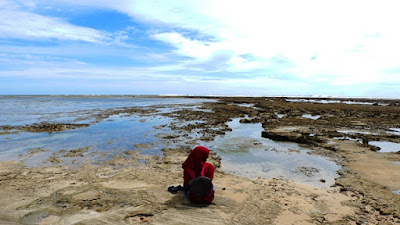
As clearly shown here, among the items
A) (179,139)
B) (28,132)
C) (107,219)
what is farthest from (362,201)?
(28,132)

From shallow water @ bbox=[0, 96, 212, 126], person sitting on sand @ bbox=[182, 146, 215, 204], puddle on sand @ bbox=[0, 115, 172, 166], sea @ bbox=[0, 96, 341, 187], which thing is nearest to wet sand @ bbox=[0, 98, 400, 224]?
person sitting on sand @ bbox=[182, 146, 215, 204]

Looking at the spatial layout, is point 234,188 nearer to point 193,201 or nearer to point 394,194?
point 193,201

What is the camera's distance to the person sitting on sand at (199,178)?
5594 millimetres

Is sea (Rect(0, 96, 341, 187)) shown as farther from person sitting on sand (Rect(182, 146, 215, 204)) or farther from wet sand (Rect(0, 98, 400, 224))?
person sitting on sand (Rect(182, 146, 215, 204))

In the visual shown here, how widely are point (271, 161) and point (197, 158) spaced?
527 centimetres

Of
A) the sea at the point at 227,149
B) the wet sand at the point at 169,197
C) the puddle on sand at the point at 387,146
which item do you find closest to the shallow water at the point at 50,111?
the sea at the point at 227,149

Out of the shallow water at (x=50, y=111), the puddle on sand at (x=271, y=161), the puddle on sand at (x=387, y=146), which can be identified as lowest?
the puddle on sand at (x=271, y=161)

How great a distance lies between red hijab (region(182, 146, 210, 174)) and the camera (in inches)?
233

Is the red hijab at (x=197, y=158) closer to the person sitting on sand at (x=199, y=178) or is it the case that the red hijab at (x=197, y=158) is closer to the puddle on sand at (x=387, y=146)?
the person sitting on sand at (x=199, y=178)

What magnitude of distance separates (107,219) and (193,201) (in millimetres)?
1968

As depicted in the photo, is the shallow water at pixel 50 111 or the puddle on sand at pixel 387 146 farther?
the shallow water at pixel 50 111

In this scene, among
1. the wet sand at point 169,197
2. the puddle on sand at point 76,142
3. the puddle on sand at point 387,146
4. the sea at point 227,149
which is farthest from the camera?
the puddle on sand at point 387,146

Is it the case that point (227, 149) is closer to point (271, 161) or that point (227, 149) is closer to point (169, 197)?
point (271, 161)

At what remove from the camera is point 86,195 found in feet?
19.9
